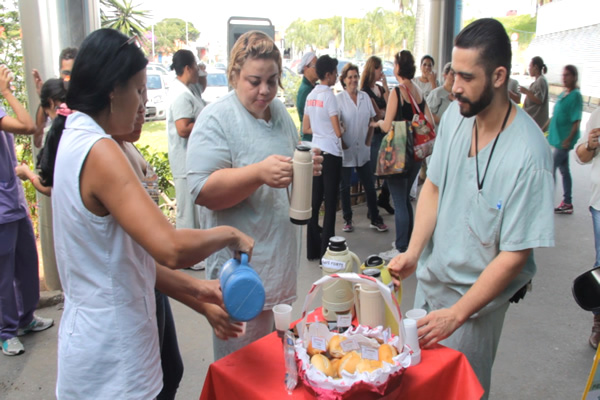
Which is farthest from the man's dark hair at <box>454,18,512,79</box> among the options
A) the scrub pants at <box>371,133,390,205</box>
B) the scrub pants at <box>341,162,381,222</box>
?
the scrub pants at <box>371,133,390,205</box>

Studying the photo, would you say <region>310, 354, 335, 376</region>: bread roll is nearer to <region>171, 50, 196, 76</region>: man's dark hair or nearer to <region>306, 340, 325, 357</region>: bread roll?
<region>306, 340, 325, 357</region>: bread roll

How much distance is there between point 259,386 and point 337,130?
3814mm

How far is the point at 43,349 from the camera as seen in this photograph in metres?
3.39

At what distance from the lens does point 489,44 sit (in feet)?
5.50

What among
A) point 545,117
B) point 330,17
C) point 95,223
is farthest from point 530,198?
point 330,17

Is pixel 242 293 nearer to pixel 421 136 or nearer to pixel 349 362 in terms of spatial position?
pixel 349 362

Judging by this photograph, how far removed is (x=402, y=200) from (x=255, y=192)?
3036 millimetres

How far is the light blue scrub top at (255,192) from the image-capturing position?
195 cm

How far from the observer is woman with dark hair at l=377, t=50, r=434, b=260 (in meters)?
4.72

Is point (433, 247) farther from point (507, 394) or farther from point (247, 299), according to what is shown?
point (507, 394)

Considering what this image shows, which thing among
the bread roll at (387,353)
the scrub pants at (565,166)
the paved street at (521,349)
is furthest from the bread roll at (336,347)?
the scrub pants at (565,166)

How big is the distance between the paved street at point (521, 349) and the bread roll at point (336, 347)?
166 cm

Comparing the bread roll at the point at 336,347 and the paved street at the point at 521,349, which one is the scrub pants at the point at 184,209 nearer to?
the paved street at the point at 521,349

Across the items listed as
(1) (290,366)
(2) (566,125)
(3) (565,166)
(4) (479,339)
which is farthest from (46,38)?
(3) (565,166)
